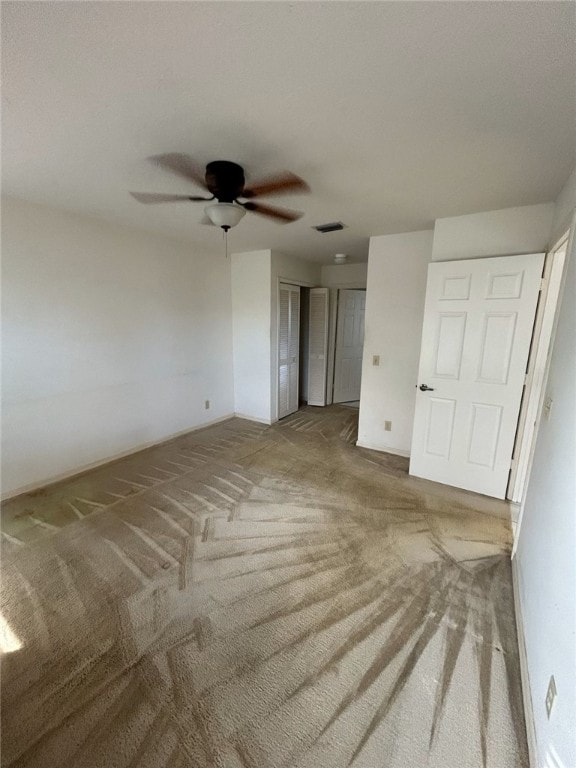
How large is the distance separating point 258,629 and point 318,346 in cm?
422

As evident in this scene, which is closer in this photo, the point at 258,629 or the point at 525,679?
the point at 525,679

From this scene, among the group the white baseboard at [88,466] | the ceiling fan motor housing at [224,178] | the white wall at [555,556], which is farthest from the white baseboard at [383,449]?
the ceiling fan motor housing at [224,178]

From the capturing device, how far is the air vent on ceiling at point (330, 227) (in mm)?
2878

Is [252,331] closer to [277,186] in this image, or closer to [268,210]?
[268,210]

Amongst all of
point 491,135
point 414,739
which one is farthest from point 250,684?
point 491,135

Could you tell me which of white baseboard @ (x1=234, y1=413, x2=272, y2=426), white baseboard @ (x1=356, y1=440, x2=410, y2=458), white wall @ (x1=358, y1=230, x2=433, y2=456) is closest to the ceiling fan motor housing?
white wall @ (x1=358, y1=230, x2=433, y2=456)

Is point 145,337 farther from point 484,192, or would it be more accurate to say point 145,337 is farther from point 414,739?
point 414,739

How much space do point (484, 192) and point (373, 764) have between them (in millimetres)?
3027

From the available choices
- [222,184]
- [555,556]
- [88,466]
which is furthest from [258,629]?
[88,466]

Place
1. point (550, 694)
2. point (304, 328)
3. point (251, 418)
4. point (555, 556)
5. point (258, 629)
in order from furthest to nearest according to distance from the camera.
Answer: point (304, 328) < point (251, 418) < point (258, 629) < point (555, 556) < point (550, 694)

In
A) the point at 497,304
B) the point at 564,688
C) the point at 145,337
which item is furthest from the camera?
the point at 145,337

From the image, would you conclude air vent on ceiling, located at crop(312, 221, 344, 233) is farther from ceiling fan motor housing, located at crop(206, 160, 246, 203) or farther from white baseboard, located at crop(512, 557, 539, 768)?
white baseboard, located at crop(512, 557, 539, 768)

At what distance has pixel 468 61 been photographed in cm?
108

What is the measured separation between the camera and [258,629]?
1.52m
